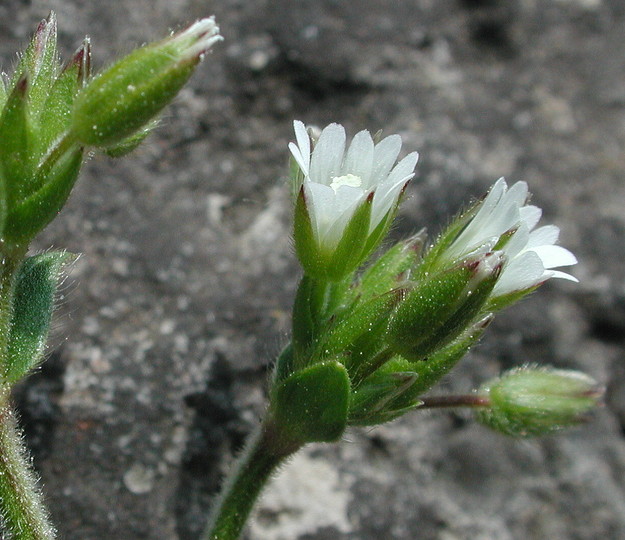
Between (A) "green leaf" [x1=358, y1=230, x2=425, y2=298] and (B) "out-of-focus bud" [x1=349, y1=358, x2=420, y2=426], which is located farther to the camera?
(A) "green leaf" [x1=358, y1=230, x2=425, y2=298]

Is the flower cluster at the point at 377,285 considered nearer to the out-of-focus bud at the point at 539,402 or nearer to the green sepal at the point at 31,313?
the out-of-focus bud at the point at 539,402

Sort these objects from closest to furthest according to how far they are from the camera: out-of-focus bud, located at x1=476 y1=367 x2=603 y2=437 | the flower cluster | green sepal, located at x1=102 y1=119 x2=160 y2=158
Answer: the flower cluster
green sepal, located at x1=102 y1=119 x2=160 y2=158
out-of-focus bud, located at x1=476 y1=367 x2=603 y2=437

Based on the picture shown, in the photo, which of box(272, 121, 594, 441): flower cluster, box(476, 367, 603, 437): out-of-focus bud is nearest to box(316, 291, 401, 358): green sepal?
box(272, 121, 594, 441): flower cluster

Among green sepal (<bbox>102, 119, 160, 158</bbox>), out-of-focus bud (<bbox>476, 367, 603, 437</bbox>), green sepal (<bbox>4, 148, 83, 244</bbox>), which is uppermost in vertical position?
green sepal (<bbox>4, 148, 83, 244</bbox>)

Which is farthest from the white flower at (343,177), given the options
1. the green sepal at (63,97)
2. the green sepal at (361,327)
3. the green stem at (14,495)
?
the green stem at (14,495)

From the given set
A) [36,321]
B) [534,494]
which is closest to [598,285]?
[534,494]

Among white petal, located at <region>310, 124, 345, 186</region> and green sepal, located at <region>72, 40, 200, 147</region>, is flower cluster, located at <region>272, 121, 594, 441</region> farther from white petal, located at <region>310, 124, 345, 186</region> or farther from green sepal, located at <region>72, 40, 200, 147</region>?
green sepal, located at <region>72, 40, 200, 147</region>
